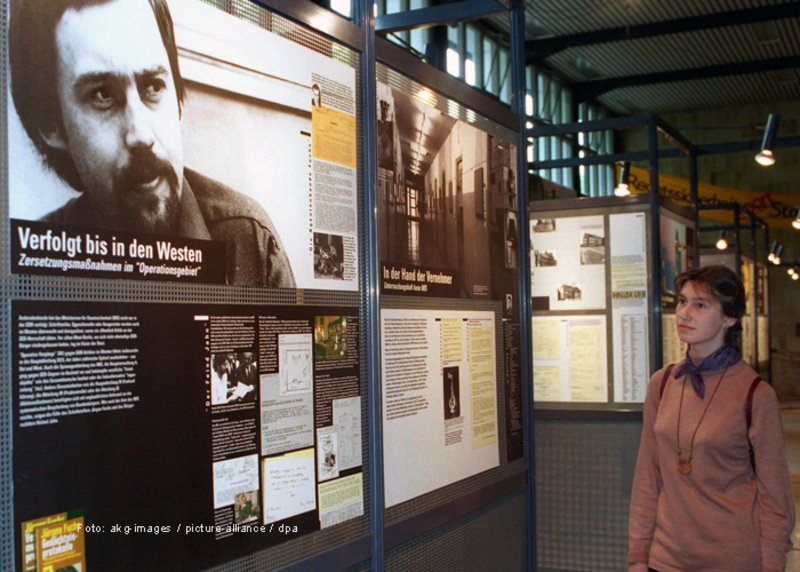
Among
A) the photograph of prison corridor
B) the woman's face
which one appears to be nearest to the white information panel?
the photograph of prison corridor

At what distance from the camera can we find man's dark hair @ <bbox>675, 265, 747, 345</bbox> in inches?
122

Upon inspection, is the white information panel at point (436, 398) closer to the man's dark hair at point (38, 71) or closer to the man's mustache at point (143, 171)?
the man's mustache at point (143, 171)

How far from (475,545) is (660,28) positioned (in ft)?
48.7

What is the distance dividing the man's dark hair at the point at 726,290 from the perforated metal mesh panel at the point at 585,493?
310 centimetres

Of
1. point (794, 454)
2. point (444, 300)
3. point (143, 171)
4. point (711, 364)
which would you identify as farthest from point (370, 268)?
point (794, 454)

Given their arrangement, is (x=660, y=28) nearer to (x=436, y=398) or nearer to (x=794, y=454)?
(x=794, y=454)

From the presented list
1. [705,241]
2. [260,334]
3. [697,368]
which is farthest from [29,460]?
[705,241]

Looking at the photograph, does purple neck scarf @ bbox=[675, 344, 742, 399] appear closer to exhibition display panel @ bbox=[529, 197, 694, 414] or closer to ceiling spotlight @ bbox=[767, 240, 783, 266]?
exhibition display panel @ bbox=[529, 197, 694, 414]

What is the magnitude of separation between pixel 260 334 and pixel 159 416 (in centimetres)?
42

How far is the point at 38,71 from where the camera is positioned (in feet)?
6.15

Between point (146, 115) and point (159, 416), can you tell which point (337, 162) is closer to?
point (146, 115)

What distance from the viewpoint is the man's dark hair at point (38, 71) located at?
1830mm

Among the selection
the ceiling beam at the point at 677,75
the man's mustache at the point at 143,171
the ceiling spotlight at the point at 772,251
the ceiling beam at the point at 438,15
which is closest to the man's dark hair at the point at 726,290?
the ceiling beam at the point at 438,15

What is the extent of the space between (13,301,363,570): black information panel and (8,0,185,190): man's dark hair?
0.32 metres
